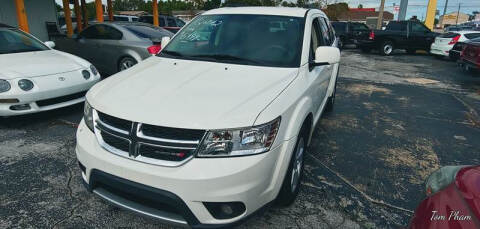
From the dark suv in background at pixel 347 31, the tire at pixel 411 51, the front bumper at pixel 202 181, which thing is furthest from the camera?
the dark suv in background at pixel 347 31

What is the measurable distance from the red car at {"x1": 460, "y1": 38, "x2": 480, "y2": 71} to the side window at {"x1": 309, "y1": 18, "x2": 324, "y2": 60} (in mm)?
7475

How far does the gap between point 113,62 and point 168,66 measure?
4.82m

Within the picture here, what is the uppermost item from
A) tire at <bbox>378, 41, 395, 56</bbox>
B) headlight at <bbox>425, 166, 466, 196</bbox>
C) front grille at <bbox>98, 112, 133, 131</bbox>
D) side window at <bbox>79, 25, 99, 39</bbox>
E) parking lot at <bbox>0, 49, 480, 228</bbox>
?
side window at <bbox>79, 25, 99, 39</bbox>

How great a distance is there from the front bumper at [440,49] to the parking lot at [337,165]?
26.7ft

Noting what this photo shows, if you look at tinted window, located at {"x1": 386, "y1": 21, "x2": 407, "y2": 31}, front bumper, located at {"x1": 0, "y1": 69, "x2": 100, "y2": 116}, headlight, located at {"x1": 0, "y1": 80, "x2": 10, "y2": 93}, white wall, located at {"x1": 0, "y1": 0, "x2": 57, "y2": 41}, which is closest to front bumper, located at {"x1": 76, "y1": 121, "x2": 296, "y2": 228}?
front bumper, located at {"x1": 0, "y1": 69, "x2": 100, "y2": 116}

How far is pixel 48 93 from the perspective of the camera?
14.3 feet

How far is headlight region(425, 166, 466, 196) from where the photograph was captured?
1.53 m

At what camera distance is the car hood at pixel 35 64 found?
14.0 feet

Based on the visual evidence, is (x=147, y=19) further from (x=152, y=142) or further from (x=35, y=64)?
(x=152, y=142)

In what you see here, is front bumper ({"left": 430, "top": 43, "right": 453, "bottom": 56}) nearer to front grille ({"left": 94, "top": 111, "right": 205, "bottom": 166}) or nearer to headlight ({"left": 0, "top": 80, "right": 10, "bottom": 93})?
front grille ({"left": 94, "top": 111, "right": 205, "bottom": 166})

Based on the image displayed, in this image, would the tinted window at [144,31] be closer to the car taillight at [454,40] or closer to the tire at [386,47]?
the tire at [386,47]

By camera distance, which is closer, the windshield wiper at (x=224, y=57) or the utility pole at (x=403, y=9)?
the windshield wiper at (x=224, y=57)

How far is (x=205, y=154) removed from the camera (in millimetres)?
1938

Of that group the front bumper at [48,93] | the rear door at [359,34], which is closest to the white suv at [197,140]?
the front bumper at [48,93]
